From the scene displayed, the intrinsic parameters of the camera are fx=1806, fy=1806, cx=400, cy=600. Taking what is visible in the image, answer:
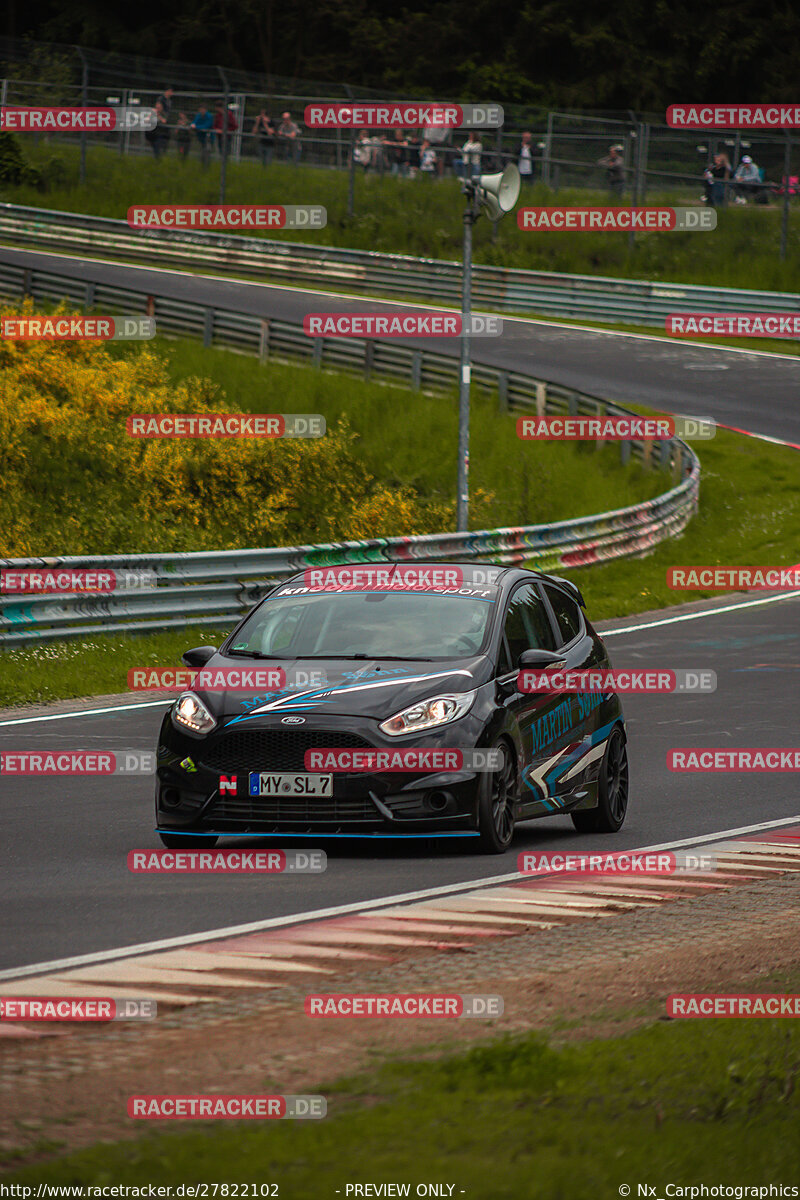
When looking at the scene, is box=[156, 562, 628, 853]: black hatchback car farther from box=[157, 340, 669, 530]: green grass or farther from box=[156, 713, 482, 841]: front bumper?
box=[157, 340, 669, 530]: green grass

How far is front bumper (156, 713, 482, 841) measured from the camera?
964 cm

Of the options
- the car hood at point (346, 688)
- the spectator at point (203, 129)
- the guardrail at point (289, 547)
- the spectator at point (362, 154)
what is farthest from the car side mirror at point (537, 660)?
the spectator at point (203, 129)

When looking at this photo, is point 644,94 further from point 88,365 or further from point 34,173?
point 88,365

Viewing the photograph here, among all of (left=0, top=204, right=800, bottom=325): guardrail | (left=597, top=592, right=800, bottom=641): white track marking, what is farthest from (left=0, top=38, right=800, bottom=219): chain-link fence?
(left=597, top=592, right=800, bottom=641): white track marking

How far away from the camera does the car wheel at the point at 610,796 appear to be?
11391mm

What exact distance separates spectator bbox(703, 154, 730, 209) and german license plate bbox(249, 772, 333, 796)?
40497 millimetres

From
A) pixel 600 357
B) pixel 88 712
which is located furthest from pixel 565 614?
pixel 600 357

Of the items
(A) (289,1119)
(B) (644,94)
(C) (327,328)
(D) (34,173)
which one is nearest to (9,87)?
(D) (34,173)

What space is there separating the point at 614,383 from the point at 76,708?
26.7 m

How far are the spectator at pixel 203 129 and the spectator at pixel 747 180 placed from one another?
15178 mm

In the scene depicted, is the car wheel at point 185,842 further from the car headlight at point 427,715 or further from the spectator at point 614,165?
the spectator at point 614,165

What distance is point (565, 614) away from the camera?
38.7 feet

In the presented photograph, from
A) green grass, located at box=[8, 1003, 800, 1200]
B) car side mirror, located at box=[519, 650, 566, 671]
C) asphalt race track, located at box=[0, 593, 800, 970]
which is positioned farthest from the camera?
car side mirror, located at box=[519, 650, 566, 671]

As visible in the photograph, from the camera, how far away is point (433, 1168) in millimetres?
4586
